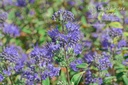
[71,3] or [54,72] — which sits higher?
[71,3]

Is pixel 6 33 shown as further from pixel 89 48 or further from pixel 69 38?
pixel 69 38

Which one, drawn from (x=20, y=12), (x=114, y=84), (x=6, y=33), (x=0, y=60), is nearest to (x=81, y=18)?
(x=20, y=12)

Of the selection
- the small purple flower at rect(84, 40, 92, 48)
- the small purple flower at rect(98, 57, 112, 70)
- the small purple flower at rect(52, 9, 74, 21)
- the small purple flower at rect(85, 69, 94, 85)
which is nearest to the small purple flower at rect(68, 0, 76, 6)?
the small purple flower at rect(84, 40, 92, 48)

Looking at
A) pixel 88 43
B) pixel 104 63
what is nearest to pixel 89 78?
pixel 104 63

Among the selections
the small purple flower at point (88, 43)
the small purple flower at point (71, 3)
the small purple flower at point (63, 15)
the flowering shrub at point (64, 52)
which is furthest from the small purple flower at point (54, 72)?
the small purple flower at point (71, 3)

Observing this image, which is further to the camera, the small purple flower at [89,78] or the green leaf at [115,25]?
the green leaf at [115,25]

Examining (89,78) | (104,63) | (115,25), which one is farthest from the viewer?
(115,25)

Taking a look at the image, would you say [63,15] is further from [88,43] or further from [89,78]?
[88,43]

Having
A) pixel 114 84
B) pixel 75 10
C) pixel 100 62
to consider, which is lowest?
pixel 114 84

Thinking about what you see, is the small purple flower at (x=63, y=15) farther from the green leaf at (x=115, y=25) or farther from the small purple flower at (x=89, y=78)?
the green leaf at (x=115, y=25)
